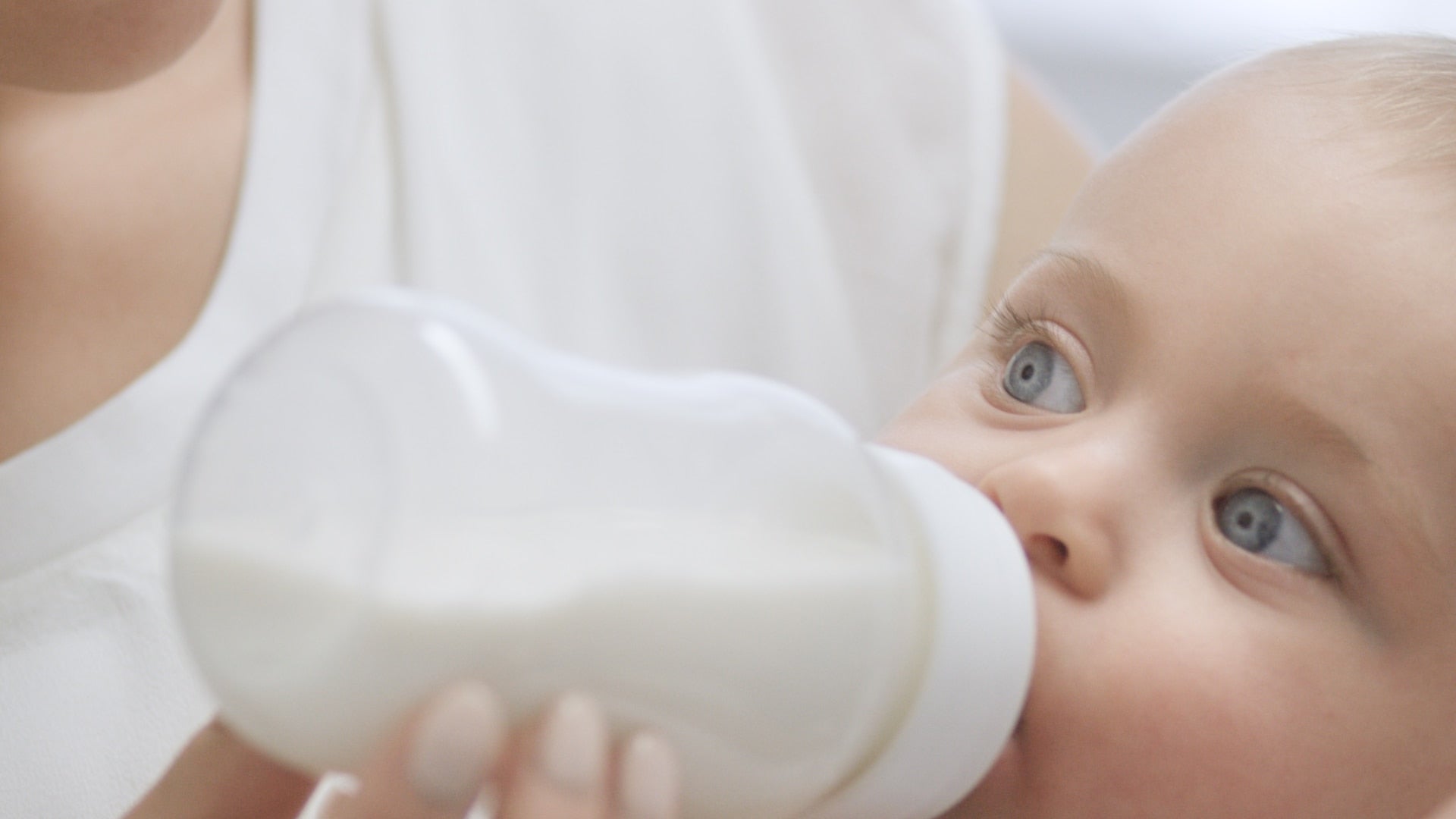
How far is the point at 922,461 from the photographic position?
1.92ft

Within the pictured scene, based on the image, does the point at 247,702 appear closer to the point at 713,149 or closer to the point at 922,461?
the point at 922,461

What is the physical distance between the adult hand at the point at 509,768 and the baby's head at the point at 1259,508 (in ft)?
0.72

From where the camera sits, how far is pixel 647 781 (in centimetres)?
44

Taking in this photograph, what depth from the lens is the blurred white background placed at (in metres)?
2.12

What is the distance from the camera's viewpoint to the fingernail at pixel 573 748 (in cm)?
42

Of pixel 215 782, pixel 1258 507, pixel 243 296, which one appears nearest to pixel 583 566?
pixel 215 782

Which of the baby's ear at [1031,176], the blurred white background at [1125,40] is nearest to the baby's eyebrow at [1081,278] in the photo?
the baby's ear at [1031,176]

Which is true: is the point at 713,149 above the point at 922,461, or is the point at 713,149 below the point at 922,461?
below

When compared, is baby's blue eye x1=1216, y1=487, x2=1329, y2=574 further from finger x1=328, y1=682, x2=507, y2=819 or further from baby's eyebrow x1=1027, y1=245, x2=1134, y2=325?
finger x1=328, y1=682, x2=507, y2=819

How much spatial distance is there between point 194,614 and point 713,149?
721 millimetres

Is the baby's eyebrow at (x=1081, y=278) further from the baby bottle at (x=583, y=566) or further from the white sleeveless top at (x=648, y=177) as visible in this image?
the white sleeveless top at (x=648, y=177)

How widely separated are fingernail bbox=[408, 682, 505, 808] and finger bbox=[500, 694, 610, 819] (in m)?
0.01

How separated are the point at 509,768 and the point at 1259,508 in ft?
1.20

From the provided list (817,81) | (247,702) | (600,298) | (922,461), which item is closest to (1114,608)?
(922,461)
